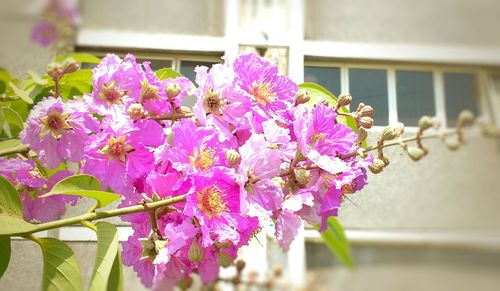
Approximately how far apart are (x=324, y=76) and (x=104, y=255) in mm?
272

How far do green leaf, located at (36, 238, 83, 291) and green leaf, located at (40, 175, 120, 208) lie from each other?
0.11 feet

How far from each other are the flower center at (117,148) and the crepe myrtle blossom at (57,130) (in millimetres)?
18

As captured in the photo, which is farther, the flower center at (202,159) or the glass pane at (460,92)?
the glass pane at (460,92)

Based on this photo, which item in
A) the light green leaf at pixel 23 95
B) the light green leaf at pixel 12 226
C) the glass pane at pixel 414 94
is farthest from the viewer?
the glass pane at pixel 414 94

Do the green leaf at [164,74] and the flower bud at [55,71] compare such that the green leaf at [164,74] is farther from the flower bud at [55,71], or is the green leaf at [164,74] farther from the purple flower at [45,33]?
the purple flower at [45,33]

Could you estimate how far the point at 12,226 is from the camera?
255mm

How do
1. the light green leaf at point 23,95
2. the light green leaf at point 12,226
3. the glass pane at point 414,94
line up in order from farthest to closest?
1. the glass pane at point 414,94
2. the light green leaf at point 23,95
3. the light green leaf at point 12,226

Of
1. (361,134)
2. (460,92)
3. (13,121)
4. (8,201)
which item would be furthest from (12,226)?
(460,92)

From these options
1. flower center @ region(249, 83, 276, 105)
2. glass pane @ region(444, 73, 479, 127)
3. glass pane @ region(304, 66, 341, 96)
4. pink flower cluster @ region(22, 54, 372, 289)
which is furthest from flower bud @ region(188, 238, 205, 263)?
glass pane @ region(444, 73, 479, 127)

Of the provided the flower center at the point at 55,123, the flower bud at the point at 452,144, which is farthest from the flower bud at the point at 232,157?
the flower bud at the point at 452,144

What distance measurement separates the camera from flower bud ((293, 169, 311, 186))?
27 cm

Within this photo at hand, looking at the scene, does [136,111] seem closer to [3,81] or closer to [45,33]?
[3,81]

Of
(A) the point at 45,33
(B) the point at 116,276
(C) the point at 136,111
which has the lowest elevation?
(B) the point at 116,276

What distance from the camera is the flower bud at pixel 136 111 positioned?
0.91 feet
